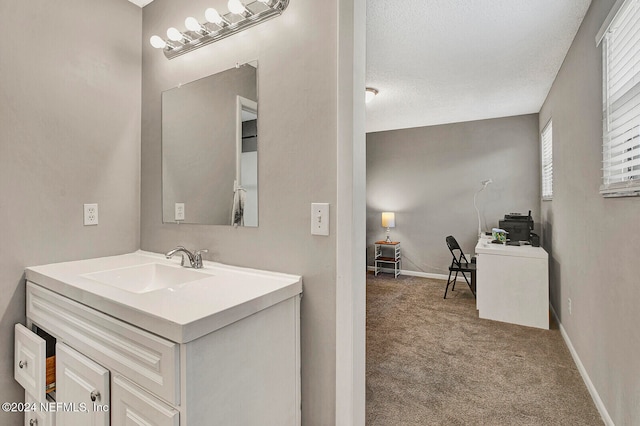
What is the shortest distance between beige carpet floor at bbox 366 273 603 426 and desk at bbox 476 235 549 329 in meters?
0.13

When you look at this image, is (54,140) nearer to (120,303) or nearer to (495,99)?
(120,303)

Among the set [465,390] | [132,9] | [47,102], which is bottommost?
[465,390]

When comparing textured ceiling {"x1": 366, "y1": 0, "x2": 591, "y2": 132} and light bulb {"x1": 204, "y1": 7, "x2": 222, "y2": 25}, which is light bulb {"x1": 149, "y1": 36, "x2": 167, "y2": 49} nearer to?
light bulb {"x1": 204, "y1": 7, "x2": 222, "y2": 25}

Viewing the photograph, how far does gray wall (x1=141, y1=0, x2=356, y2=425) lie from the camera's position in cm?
122

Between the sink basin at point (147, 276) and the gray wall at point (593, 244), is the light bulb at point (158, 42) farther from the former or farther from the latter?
the gray wall at point (593, 244)

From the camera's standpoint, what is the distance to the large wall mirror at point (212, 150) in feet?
4.77

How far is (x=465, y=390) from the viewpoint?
1995 millimetres

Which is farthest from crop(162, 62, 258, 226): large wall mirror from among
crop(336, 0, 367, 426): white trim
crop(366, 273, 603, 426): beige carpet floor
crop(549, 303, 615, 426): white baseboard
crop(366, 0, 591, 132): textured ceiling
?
crop(549, 303, 615, 426): white baseboard

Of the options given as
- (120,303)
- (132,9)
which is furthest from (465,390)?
(132,9)

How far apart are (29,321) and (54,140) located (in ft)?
2.91

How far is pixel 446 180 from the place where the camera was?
496cm

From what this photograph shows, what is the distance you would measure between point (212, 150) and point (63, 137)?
778 millimetres

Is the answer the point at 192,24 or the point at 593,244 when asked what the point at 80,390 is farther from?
the point at 593,244

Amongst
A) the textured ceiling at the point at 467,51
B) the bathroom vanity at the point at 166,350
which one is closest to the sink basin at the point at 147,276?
the bathroom vanity at the point at 166,350
